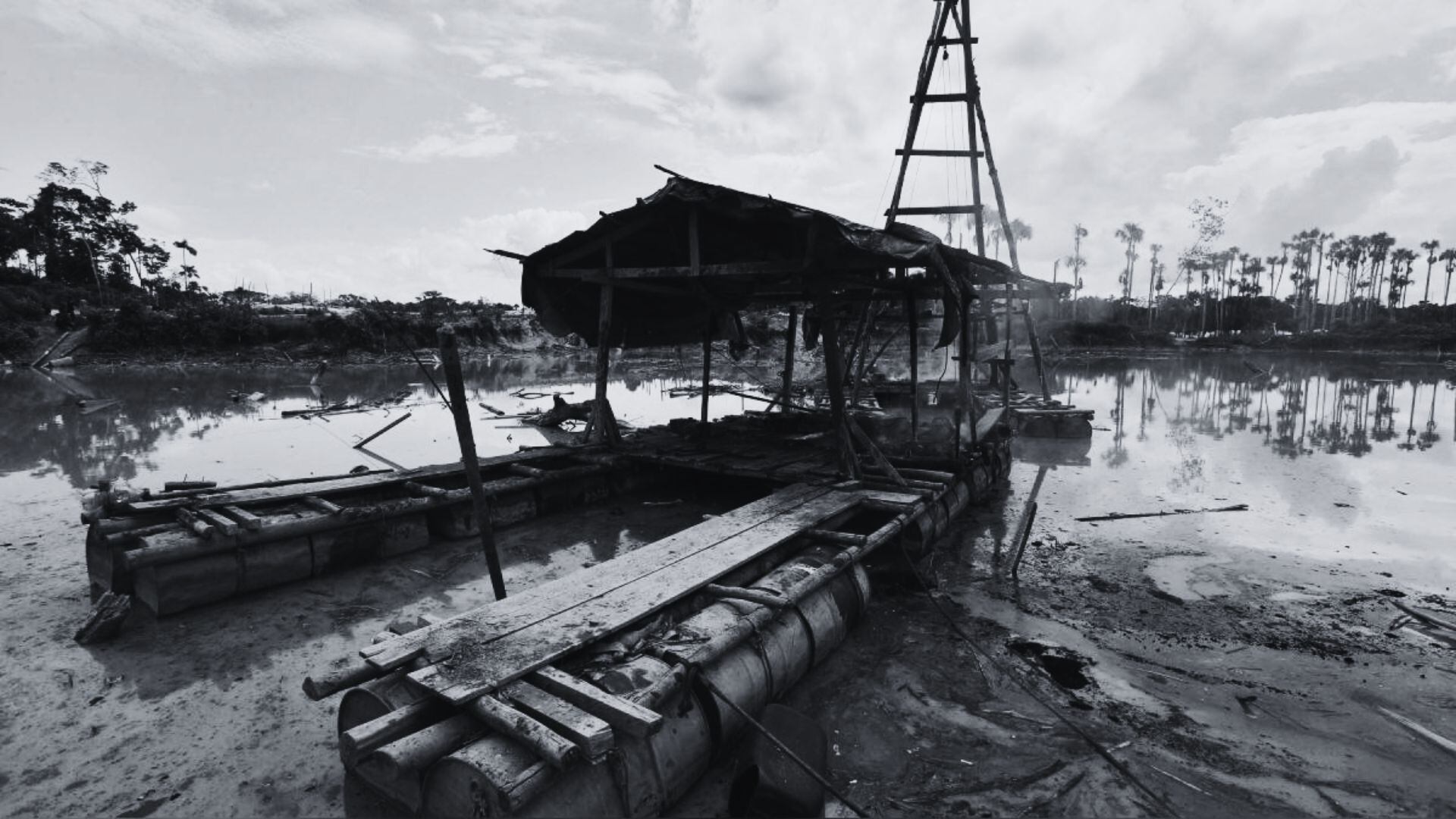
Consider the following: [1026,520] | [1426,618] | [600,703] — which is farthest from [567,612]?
[1426,618]

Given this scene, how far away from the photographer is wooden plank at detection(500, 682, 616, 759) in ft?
8.71

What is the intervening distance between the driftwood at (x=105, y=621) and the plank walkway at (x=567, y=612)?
2923 millimetres

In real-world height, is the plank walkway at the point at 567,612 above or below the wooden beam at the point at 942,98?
below

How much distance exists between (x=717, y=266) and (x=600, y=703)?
5.85m

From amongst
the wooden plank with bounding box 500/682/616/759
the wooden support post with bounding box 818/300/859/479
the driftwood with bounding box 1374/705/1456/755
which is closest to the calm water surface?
the wooden support post with bounding box 818/300/859/479

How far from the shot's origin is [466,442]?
4434 mm

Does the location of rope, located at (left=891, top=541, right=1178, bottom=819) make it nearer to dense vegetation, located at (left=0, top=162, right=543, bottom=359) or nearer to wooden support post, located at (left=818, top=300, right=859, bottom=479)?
wooden support post, located at (left=818, top=300, right=859, bottom=479)

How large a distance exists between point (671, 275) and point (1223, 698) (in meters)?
6.67

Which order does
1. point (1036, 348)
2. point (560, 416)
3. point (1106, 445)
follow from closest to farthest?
point (1106, 445)
point (560, 416)
point (1036, 348)

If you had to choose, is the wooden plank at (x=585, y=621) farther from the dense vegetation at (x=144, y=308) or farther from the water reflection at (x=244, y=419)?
the dense vegetation at (x=144, y=308)

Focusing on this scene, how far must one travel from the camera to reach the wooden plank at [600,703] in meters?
2.77

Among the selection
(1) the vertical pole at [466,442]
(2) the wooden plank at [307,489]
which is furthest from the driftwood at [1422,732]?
(2) the wooden plank at [307,489]

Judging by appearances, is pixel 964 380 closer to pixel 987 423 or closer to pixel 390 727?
pixel 987 423

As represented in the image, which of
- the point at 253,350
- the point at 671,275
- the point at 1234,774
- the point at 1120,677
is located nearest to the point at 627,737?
the point at 1234,774
